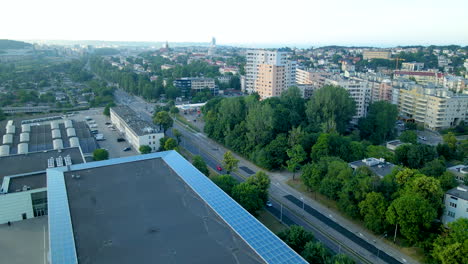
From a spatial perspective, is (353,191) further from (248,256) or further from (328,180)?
(248,256)

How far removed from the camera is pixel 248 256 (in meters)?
11.1

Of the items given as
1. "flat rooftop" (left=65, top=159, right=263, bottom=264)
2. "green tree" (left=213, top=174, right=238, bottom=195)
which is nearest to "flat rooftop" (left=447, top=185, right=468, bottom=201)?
"green tree" (left=213, top=174, right=238, bottom=195)

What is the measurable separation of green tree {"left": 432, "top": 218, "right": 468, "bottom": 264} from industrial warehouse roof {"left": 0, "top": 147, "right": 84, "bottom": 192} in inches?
754

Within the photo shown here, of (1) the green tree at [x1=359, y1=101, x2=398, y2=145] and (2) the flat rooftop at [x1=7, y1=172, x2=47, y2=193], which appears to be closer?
(2) the flat rooftop at [x1=7, y1=172, x2=47, y2=193]

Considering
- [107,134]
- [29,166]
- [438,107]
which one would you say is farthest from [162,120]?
[438,107]

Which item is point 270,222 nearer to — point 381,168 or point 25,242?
point 381,168

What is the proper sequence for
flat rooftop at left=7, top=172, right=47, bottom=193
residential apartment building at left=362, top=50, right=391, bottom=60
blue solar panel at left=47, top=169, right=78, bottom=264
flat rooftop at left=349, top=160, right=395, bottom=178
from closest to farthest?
blue solar panel at left=47, top=169, right=78, bottom=264, flat rooftop at left=7, top=172, right=47, bottom=193, flat rooftop at left=349, top=160, right=395, bottom=178, residential apartment building at left=362, top=50, right=391, bottom=60

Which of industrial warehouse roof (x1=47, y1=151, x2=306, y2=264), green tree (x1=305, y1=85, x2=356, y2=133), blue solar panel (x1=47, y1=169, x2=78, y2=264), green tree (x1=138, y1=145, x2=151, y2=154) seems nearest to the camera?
blue solar panel (x1=47, y1=169, x2=78, y2=264)

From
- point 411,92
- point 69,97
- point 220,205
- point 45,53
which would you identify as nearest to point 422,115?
point 411,92

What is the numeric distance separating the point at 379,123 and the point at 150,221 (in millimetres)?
25707

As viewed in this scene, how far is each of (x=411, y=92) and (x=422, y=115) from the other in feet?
10.5

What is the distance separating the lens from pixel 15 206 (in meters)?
17.5

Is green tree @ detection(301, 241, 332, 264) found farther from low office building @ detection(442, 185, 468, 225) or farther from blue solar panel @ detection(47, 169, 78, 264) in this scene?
low office building @ detection(442, 185, 468, 225)

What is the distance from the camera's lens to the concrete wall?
1725 cm
